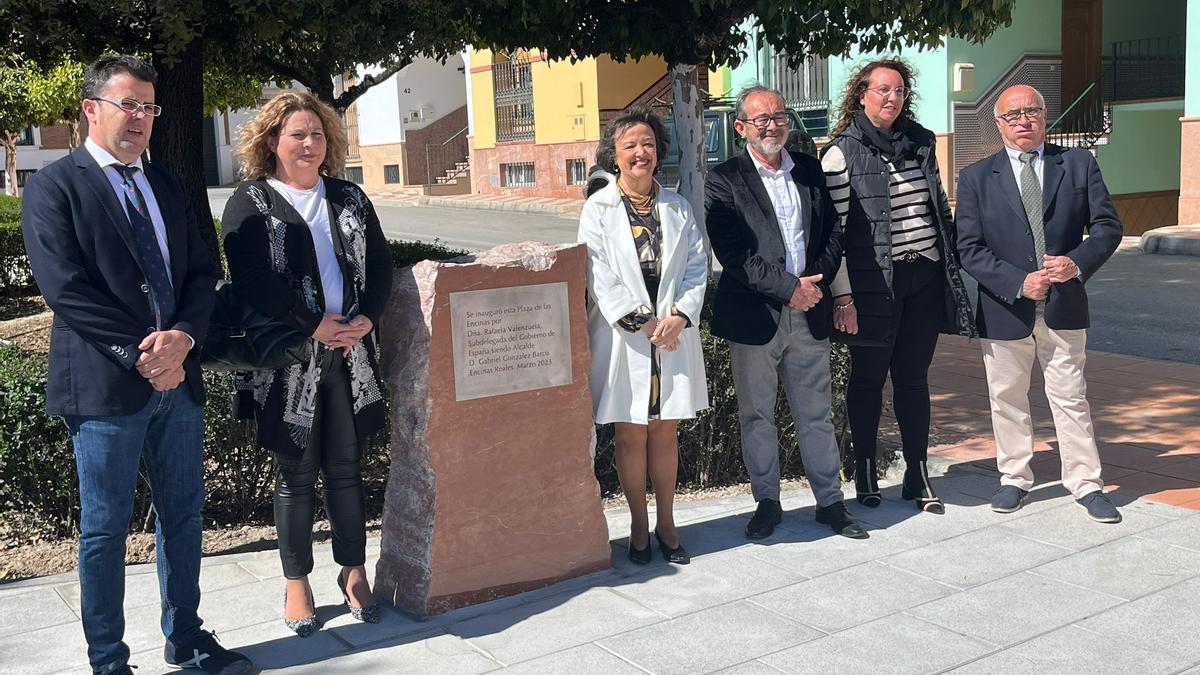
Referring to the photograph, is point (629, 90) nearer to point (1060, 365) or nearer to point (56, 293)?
point (1060, 365)

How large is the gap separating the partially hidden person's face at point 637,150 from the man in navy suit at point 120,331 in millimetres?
1679

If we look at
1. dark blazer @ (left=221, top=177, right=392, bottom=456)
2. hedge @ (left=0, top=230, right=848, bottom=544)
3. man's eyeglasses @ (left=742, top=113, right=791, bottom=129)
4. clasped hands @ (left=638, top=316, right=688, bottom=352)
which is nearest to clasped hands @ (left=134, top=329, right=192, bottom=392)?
dark blazer @ (left=221, top=177, right=392, bottom=456)

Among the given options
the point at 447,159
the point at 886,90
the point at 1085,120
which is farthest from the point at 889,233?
the point at 447,159

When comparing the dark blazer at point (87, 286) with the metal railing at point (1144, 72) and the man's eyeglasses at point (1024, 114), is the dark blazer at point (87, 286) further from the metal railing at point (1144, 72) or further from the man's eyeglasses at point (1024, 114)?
the metal railing at point (1144, 72)

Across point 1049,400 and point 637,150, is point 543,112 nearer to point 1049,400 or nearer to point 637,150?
point 1049,400

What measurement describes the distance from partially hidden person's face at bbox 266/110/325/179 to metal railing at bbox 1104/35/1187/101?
70.0 feet

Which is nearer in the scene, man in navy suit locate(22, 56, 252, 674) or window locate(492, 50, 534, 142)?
man in navy suit locate(22, 56, 252, 674)

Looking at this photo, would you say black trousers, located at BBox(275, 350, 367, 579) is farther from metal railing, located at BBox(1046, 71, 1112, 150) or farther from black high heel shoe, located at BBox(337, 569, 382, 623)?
metal railing, located at BBox(1046, 71, 1112, 150)

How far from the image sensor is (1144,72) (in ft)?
75.0

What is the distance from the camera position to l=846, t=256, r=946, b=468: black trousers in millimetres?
5312

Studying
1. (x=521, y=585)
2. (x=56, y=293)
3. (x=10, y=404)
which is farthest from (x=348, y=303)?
(x=10, y=404)

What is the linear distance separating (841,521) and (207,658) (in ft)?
8.74

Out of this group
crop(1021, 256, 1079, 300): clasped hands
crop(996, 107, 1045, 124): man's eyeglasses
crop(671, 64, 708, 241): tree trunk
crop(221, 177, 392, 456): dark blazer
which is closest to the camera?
crop(221, 177, 392, 456): dark blazer

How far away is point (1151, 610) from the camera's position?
4211mm
